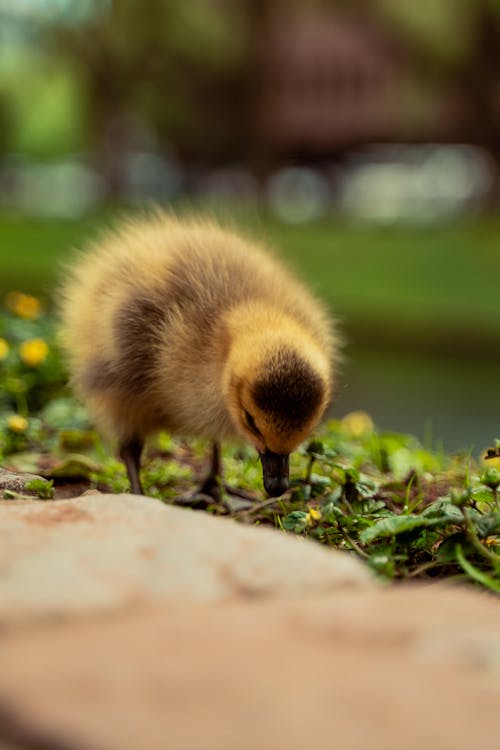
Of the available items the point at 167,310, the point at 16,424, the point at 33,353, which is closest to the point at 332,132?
the point at 33,353

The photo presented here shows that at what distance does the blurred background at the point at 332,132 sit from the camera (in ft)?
61.3

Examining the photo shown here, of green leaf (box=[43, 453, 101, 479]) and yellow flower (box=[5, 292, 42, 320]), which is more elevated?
green leaf (box=[43, 453, 101, 479])

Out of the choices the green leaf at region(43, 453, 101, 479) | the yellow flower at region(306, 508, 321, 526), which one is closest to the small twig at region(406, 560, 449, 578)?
the yellow flower at region(306, 508, 321, 526)

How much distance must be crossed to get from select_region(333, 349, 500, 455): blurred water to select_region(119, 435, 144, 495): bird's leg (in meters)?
4.47

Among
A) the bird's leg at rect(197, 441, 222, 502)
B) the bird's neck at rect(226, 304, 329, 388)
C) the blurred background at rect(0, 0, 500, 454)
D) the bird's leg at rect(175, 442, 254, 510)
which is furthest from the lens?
the blurred background at rect(0, 0, 500, 454)

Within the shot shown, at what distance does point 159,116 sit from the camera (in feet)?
118

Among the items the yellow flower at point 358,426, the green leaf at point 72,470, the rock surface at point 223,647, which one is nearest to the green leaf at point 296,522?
the rock surface at point 223,647

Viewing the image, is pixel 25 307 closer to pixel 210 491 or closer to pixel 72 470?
pixel 72 470

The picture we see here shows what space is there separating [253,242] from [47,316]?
2752 millimetres

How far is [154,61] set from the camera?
31.1 m

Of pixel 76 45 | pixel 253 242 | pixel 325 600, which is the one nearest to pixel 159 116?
pixel 76 45

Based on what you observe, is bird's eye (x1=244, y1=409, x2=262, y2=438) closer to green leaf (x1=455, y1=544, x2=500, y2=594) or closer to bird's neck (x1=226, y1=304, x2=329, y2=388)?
bird's neck (x1=226, y1=304, x2=329, y2=388)

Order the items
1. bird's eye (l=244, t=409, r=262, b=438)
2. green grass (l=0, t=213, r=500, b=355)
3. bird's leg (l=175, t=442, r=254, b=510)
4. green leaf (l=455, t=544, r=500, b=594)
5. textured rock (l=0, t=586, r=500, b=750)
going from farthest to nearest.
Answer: green grass (l=0, t=213, r=500, b=355) < bird's leg (l=175, t=442, r=254, b=510) < bird's eye (l=244, t=409, r=262, b=438) < green leaf (l=455, t=544, r=500, b=594) < textured rock (l=0, t=586, r=500, b=750)

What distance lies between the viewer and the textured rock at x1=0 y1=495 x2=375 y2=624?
6.66 feet
